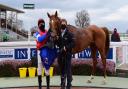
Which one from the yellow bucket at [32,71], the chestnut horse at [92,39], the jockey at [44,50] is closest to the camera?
the jockey at [44,50]

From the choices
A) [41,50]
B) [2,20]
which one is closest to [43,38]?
[41,50]

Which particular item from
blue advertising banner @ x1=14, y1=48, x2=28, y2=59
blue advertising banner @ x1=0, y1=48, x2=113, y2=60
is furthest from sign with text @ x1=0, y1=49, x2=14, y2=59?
blue advertising banner @ x1=14, y1=48, x2=28, y2=59

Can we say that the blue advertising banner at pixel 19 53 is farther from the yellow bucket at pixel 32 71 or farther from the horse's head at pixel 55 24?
the horse's head at pixel 55 24

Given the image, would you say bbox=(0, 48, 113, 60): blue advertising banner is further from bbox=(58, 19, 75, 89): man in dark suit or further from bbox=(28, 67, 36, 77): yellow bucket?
bbox=(58, 19, 75, 89): man in dark suit

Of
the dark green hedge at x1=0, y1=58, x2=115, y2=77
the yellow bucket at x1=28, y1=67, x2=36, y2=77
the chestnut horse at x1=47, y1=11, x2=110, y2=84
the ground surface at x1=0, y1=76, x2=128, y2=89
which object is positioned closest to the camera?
the ground surface at x1=0, y1=76, x2=128, y2=89

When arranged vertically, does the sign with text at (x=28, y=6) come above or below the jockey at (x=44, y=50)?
above

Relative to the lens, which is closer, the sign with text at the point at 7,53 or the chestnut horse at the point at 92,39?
the chestnut horse at the point at 92,39

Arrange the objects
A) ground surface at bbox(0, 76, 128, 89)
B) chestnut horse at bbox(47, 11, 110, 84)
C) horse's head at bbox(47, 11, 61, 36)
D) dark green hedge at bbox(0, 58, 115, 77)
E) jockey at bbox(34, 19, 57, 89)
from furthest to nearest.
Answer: dark green hedge at bbox(0, 58, 115, 77) → chestnut horse at bbox(47, 11, 110, 84) → ground surface at bbox(0, 76, 128, 89) → jockey at bbox(34, 19, 57, 89) → horse's head at bbox(47, 11, 61, 36)

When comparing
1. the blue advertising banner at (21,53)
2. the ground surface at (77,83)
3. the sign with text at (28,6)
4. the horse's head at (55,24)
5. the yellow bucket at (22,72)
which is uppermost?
the sign with text at (28,6)

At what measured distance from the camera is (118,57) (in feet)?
62.8

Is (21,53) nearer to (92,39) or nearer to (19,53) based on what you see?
(19,53)

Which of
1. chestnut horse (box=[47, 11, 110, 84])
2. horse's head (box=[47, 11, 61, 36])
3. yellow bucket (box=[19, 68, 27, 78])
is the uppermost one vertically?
horse's head (box=[47, 11, 61, 36])

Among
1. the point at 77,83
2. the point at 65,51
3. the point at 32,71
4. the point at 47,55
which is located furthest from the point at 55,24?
the point at 32,71

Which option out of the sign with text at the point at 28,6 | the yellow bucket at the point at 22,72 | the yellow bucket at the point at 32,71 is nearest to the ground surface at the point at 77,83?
the yellow bucket at the point at 22,72
